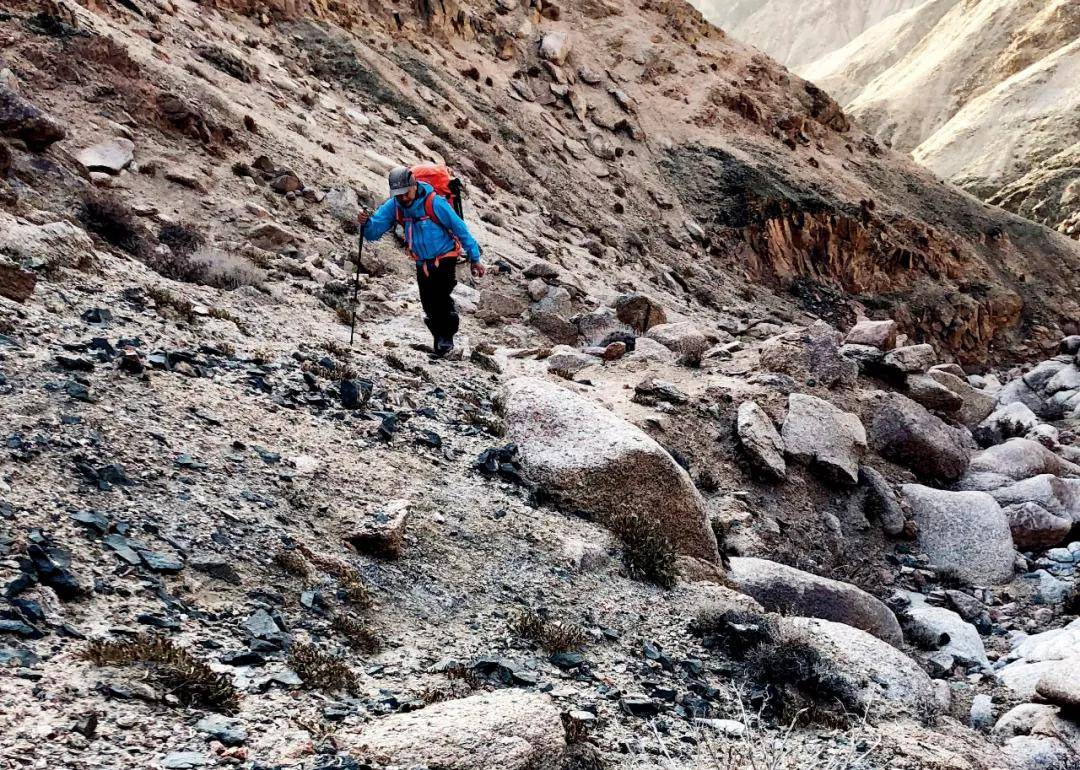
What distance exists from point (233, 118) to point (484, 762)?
17.0 m

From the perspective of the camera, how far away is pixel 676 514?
844 centimetres

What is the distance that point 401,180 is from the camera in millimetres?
9844

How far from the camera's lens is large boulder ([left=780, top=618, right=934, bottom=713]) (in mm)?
6469

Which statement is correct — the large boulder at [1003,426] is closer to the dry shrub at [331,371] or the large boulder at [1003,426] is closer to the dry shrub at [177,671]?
the dry shrub at [331,371]

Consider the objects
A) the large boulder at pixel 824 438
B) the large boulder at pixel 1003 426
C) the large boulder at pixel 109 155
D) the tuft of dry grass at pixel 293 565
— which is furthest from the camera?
the large boulder at pixel 1003 426

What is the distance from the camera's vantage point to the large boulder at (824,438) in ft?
38.3

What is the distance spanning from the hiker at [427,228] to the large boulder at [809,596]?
5.08m

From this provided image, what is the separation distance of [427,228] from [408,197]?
47 centimetres

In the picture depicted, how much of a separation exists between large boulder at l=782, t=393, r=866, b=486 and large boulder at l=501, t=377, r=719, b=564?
3.69m

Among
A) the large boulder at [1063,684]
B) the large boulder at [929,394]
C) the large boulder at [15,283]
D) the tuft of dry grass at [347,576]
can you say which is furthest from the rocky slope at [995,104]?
the tuft of dry grass at [347,576]

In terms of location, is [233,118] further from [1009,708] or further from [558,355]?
[1009,708]

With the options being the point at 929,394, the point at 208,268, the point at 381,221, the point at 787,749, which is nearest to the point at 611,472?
the point at 787,749

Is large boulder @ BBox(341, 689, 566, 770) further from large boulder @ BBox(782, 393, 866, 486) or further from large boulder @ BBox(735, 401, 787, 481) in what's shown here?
large boulder @ BBox(782, 393, 866, 486)

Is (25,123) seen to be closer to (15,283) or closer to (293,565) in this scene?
(15,283)
